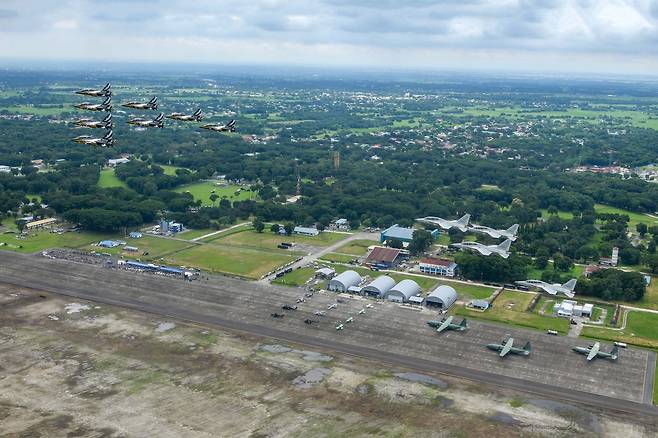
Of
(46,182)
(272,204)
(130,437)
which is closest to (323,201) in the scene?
(272,204)

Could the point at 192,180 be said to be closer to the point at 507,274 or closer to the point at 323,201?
the point at 323,201

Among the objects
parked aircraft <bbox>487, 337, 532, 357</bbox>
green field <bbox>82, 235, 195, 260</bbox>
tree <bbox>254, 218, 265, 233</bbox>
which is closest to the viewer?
parked aircraft <bbox>487, 337, 532, 357</bbox>

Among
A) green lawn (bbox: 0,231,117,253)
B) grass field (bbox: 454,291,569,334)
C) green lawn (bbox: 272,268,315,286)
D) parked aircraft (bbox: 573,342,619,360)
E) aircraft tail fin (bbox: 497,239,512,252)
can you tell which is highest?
aircraft tail fin (bbox: 497,239,512,252)

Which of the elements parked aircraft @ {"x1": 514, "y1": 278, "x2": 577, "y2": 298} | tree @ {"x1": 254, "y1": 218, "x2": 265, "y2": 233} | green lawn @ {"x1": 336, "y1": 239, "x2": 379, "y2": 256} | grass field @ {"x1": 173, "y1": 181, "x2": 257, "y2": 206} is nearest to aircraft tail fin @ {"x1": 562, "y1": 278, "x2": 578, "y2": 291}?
parked aircraft @ {"x1": 514, "y1": 278, "x2": 577, "y2": 298}

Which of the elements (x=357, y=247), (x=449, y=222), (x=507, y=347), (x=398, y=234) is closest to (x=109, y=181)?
(x=357, y=247)

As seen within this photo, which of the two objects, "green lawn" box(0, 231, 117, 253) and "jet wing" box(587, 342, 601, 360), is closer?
"jet wing" box(587, 342, 601, 360)

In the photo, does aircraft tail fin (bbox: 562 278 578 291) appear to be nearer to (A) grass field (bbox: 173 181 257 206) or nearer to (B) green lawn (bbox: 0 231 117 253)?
(B) green lawn (bbox: 0 231 117 253)
